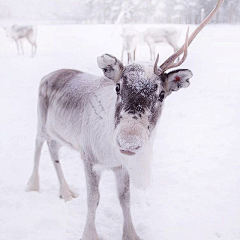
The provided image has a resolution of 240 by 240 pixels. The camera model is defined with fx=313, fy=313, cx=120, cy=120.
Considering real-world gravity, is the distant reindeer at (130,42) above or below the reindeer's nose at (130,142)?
below

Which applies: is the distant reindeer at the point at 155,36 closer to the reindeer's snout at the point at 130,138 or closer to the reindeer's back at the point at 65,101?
the reindeer's back at the point at 65,101

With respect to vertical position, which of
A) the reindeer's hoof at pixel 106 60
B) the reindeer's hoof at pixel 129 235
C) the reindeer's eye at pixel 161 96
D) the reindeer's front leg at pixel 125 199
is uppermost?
the reindeer's hoof at pixel 106 60

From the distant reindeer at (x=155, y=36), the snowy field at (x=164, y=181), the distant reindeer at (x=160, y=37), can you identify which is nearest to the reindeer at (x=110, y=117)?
the snowy field at (x=164, y=181)

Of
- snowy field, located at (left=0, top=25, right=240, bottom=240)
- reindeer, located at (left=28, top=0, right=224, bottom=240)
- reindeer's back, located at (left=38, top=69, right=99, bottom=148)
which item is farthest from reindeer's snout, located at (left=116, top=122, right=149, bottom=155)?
snowy field, located at (left=0, top=25, right=240, bottom=240)

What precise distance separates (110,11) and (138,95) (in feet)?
72.9


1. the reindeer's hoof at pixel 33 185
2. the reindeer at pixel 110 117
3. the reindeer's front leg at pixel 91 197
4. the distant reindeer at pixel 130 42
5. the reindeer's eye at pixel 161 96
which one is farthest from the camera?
the distant reindeer at pixel 130 42

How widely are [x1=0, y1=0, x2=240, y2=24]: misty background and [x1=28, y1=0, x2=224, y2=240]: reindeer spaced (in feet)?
33.5

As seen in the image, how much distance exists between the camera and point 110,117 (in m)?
2.08

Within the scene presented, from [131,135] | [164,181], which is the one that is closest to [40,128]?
[164,181]

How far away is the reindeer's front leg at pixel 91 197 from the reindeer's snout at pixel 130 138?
2.47 feet

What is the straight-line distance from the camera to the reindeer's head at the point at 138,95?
1.60 meters

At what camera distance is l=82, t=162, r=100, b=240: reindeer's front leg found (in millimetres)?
2311

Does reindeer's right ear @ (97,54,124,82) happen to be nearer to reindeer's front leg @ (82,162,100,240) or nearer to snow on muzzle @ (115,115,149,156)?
snow on muzzle @ (115,115,149,156)

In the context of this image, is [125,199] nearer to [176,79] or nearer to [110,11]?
[176,79]
